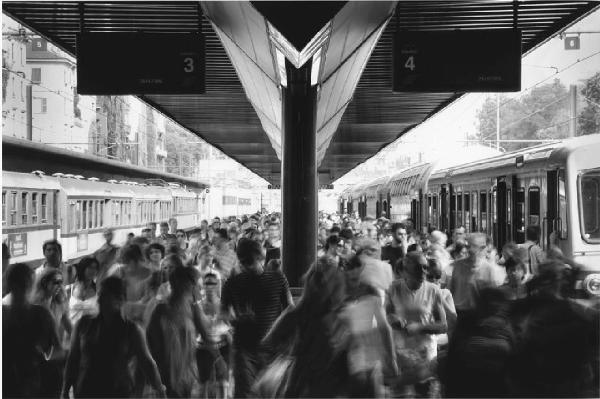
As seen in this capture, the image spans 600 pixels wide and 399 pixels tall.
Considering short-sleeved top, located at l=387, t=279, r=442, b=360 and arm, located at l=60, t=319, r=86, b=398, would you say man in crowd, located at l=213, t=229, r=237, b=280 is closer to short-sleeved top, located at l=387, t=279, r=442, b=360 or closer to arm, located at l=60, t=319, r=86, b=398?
short-sleeved top, located at l=387, t=279, r=442, b=360

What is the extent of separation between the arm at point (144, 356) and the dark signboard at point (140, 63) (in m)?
5.78

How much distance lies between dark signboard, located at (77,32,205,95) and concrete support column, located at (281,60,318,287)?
182 cm

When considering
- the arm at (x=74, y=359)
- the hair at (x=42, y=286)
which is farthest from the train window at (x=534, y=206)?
the arm at (x=74, y=359)

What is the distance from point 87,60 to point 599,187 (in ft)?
23.5

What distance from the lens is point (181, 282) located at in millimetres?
5727

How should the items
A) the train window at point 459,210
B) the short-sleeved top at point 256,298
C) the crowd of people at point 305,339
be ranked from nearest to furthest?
the crowd of people at point 305,339, the short-sleeved top at point 256,298, the train window at point 459,210

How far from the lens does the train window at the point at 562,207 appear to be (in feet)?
39.0

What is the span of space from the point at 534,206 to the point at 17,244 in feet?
33.7

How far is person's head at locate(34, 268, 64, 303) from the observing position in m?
6.54

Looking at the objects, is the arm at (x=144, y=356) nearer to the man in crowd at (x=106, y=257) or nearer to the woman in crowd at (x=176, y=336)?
the woman in crowd at (x=176, y=336)

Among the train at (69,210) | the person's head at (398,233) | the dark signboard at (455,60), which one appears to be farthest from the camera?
the train at (69,210)

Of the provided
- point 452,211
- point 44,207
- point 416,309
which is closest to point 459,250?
point 416,309

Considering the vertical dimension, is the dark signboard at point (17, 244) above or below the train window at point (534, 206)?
below

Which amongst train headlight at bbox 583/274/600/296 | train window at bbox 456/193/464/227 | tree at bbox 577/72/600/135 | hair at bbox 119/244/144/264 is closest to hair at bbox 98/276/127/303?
hair at bbox 119/244/144/264
